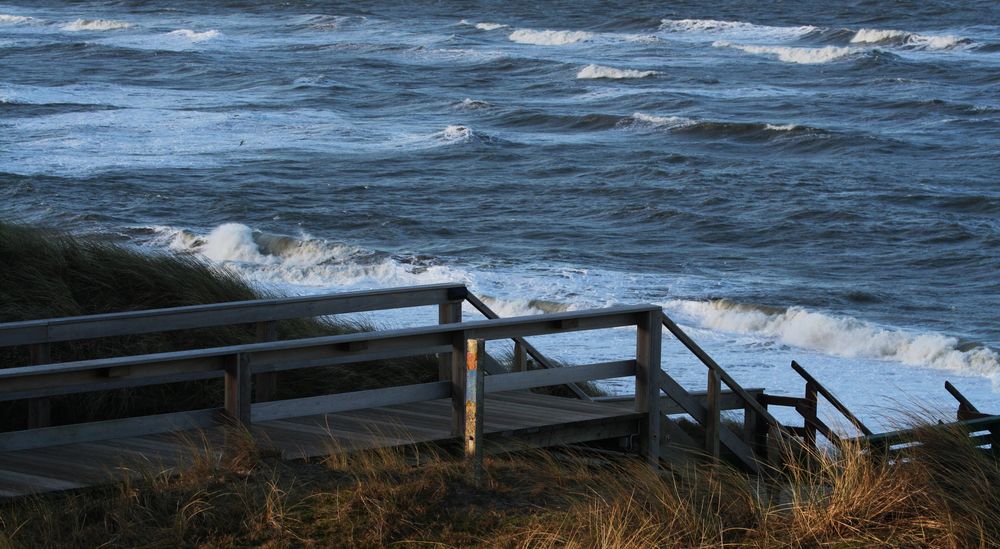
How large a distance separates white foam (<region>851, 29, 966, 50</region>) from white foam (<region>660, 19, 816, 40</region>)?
11.2 feet

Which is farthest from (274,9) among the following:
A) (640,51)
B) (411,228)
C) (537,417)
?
(537,417)

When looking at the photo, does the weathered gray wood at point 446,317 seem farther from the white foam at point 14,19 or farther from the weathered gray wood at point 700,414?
the white foam at point 14,19

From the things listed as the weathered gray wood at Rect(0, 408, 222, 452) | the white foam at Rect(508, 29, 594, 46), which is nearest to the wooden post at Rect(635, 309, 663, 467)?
the weathered gray wood at Rect(0, 408, 222, 452)

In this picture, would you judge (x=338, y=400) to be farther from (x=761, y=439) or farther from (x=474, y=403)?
(x=761, y=439)

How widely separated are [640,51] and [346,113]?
23.0 metres

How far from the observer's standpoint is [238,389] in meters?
6.34

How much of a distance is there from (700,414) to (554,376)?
150 cm

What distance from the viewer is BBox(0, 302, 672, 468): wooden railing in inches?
232

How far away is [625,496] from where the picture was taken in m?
5.75

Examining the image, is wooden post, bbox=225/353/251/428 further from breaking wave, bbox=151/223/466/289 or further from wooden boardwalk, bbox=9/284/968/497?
breaking wave, bbox=151/223/466/289

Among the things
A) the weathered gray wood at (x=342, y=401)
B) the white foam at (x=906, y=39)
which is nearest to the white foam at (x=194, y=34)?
the white foam at (x=906, y=39)

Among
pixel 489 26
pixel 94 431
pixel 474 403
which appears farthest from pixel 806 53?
pixel 94 431

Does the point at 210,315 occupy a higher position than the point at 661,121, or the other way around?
the point at 210,315

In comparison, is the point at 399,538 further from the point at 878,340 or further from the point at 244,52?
the point at 244,52
